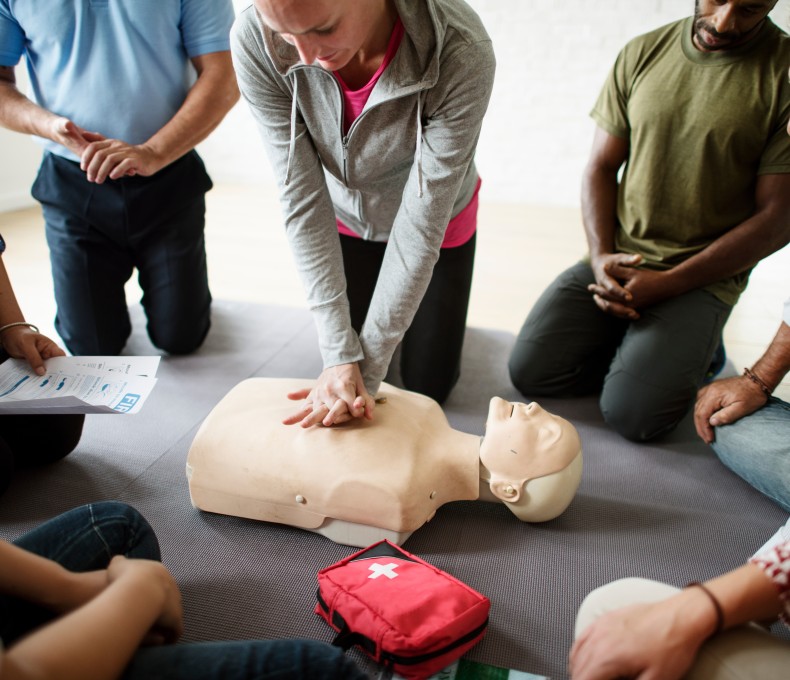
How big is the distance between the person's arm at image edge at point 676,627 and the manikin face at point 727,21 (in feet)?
4.00

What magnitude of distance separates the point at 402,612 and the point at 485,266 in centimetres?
207

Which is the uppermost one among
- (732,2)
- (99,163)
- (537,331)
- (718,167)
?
(732,2)

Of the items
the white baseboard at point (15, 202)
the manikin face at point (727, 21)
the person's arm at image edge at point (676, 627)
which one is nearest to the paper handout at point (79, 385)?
the person's arm at image edge at point (676, 627)

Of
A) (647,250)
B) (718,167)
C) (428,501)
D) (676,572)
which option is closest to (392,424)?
(428,501)

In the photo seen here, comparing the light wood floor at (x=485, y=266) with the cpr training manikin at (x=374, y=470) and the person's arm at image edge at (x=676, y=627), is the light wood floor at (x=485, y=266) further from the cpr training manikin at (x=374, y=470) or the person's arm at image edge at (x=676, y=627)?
the person's arm at image edge at (x=676, y=627)

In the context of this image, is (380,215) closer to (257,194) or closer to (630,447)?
(630,447)

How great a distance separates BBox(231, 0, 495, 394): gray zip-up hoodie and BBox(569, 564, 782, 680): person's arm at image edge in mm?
749

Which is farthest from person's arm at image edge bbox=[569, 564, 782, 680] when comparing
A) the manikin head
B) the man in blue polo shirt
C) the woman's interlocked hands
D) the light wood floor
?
the man in blue polo shirt

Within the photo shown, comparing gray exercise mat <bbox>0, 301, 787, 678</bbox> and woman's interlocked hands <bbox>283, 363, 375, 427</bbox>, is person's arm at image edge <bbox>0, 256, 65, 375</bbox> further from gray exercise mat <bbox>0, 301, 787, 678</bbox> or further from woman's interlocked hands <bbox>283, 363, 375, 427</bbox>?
woman's interlocked hands <bbox>283, 363, 375, 427</bbox>

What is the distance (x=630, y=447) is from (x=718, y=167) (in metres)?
0.74

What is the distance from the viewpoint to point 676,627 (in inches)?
29.8

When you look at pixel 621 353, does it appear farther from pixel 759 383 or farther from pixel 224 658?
pixel 224 658

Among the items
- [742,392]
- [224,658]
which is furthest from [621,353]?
[224,658]

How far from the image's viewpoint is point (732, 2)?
1.40 metres
